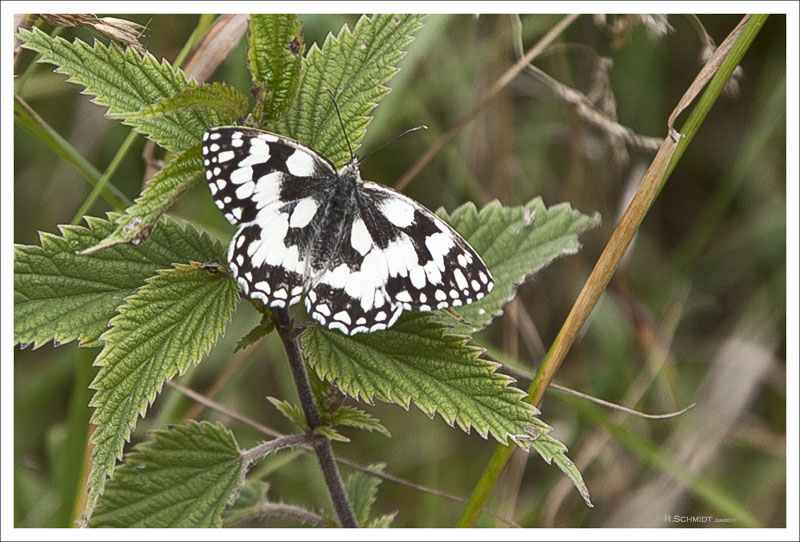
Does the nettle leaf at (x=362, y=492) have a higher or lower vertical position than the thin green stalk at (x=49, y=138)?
lower

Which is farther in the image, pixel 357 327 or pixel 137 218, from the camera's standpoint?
pixel 357 327

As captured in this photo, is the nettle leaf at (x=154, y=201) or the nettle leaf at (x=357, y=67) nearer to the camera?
the nettle leaf at (x=154, y=201)

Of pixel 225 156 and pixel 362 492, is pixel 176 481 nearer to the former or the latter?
pixel 362 492

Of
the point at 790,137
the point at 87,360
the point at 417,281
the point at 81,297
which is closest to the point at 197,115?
the point at 81,297

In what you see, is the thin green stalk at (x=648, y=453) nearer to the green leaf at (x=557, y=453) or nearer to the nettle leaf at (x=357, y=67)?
the green leaf at (x=557, y=453)

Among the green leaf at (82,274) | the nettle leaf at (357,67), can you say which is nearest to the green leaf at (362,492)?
the green leaf at (82,274)

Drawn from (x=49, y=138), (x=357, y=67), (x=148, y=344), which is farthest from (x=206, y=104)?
(x=49, y=138)

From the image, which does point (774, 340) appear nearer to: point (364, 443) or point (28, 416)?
point (364, 443)
